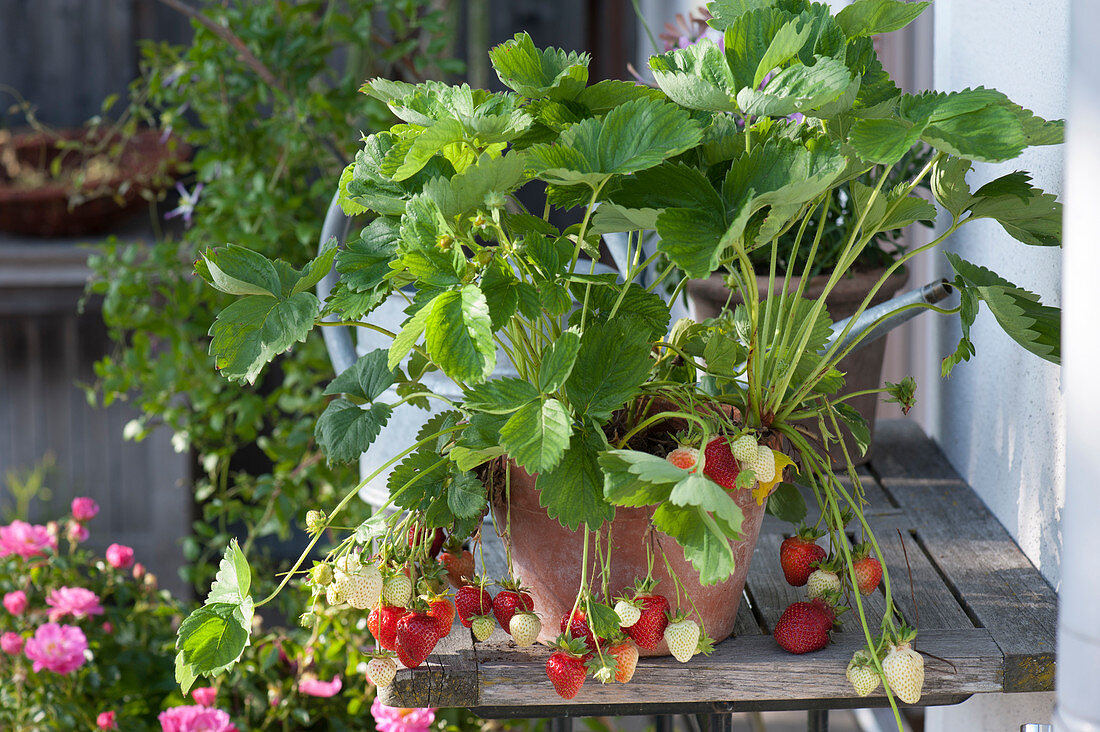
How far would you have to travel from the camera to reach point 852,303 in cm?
106

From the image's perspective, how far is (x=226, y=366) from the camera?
63cm

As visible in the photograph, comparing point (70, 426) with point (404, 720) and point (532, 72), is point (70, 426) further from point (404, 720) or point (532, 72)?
point (532, 72)

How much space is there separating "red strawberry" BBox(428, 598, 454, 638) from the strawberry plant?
0.04 meters

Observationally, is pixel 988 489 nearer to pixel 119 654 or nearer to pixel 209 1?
pixel 119 654

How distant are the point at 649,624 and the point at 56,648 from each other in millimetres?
961

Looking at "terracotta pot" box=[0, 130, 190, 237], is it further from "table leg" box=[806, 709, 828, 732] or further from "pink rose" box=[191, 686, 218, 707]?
"table leg" box=[806, 709, 828, 732]

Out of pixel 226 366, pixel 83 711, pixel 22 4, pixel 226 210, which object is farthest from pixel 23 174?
pixel 226 366

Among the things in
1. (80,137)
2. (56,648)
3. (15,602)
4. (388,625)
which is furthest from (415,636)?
(80,137)

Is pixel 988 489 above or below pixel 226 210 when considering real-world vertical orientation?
below

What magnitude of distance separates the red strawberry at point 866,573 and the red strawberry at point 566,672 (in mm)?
215

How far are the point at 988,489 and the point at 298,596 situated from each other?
1.10 m

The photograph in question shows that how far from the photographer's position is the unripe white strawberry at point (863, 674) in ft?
2.12

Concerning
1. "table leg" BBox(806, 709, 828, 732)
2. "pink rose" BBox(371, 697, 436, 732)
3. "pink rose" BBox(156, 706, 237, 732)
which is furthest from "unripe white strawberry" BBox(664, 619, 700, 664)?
"pink rose" BBox(156, 706, 237, 732)

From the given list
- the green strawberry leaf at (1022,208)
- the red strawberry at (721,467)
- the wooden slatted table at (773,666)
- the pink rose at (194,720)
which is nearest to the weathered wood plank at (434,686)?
the wooden slatted table at (773,666)
